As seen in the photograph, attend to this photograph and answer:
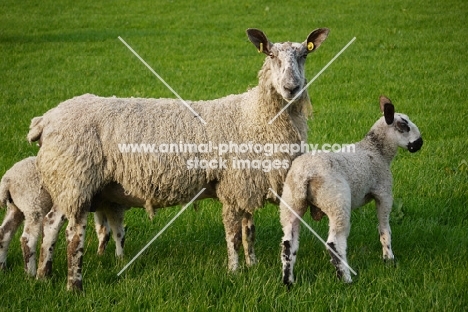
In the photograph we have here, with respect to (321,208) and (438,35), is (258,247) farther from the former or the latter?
(438,35)

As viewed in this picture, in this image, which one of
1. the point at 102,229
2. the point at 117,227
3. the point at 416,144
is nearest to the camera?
the point at 416,144

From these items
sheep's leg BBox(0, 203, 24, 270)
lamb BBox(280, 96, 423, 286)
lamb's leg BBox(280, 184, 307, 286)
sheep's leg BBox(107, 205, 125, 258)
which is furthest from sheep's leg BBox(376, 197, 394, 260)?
sheep's leg BBox(0, 203, 24, 270)

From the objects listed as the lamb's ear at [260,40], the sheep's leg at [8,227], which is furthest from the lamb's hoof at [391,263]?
the sheep's leg at [8,227]

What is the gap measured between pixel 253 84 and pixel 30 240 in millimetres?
8930

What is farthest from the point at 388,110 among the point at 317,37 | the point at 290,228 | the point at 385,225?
the point at 290,228

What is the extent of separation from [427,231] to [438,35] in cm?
1314

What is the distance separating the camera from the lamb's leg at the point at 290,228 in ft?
16.2

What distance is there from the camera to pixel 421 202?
705 centimetres

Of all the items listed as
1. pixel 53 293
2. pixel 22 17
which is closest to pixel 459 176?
pixel 53 293

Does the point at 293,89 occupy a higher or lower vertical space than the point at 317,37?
lower

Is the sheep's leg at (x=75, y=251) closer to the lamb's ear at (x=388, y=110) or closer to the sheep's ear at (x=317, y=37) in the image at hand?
the sheep's ear at (x=317, y=37)

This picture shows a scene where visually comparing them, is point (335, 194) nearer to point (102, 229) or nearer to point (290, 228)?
point (290, 228)

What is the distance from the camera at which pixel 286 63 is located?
5.19 meters

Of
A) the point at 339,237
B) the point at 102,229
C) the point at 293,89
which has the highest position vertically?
the point at 293,89
